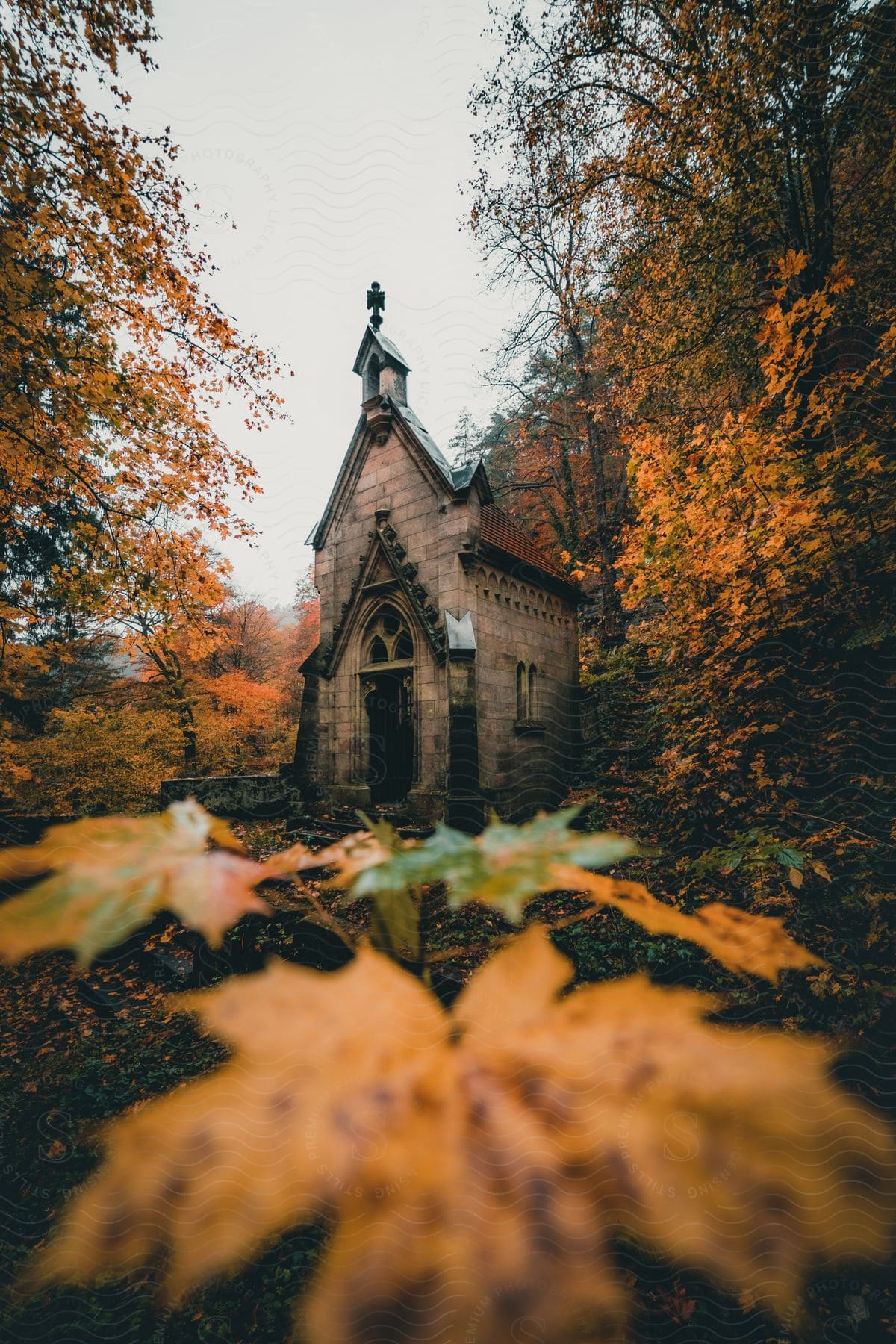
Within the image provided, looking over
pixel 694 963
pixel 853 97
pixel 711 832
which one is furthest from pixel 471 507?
pixel 694 963

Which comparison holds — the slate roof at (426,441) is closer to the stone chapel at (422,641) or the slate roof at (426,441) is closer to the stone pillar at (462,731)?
the stone chapel at (422,641)

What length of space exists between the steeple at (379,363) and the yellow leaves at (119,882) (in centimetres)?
740

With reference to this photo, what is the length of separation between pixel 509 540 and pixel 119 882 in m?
7.30

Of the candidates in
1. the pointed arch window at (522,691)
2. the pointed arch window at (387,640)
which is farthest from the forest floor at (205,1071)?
the pointed arch window at (522,691)

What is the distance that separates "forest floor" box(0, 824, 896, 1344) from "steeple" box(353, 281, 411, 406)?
717cm

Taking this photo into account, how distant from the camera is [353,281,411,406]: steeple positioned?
6.53 meters

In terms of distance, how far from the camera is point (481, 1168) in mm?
931

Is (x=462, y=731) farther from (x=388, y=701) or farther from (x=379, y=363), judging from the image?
(x=379, y=363)

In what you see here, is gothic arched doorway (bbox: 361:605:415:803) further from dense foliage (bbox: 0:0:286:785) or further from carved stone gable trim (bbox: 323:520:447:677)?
dense foliage (bbox: 0:0:286:785)

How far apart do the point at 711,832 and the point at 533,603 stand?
5307mm

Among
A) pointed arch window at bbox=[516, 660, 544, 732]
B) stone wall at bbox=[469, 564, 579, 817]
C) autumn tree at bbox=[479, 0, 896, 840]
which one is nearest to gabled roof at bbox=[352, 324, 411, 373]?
autumn tree at bbox=[479, 0, 896, 840]

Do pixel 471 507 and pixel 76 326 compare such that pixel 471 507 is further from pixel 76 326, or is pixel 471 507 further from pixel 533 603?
pixel 76 326

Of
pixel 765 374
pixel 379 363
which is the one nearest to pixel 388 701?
pixel 379 363

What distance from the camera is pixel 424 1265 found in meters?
0.89
